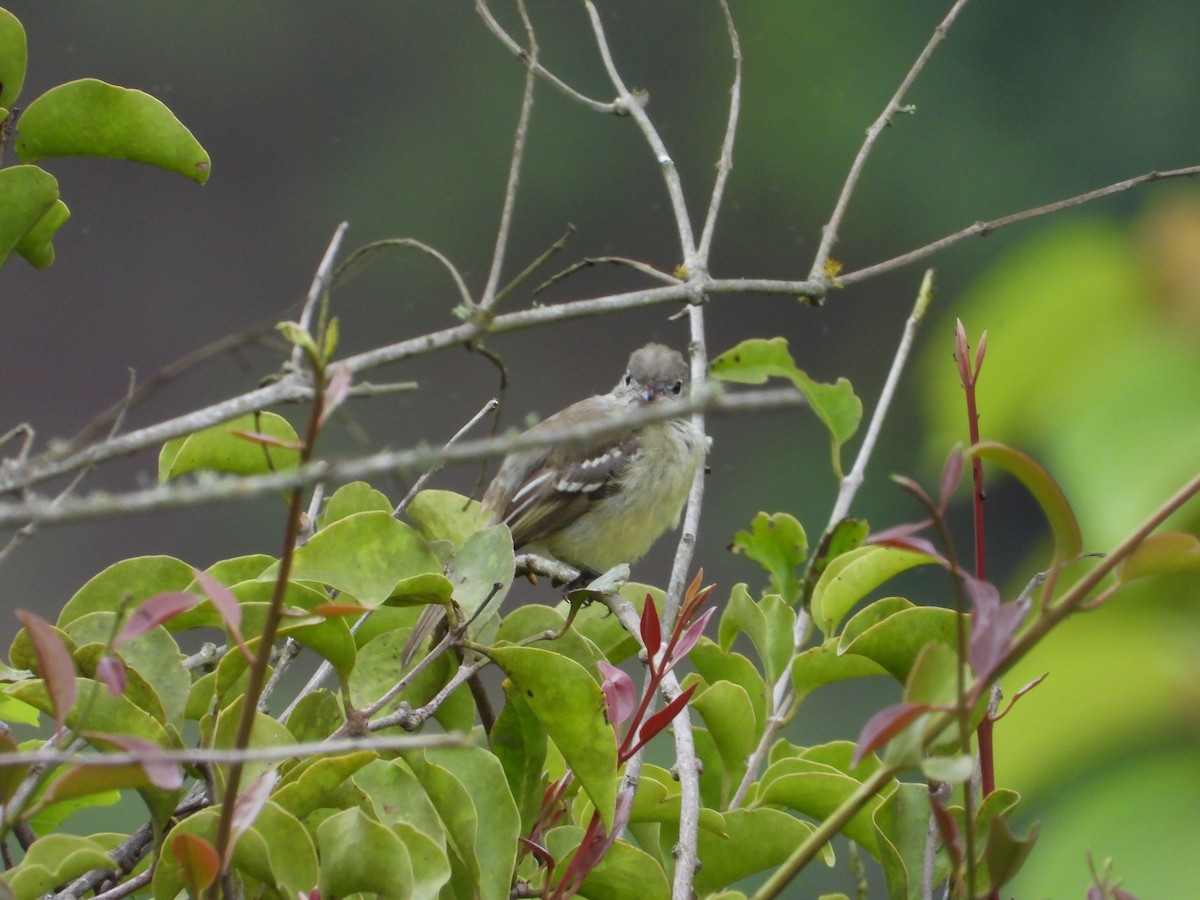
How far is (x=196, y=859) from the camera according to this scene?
90 cm

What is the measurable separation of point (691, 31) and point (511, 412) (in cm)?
497

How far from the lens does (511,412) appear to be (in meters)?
13.0

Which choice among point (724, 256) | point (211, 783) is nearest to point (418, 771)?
point (211, 783)

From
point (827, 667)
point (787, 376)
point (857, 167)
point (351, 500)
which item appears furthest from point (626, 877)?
point (857, 167)

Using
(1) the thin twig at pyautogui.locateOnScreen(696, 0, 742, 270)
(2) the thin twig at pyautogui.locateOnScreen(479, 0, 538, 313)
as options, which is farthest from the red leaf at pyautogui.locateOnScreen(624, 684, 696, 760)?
(1) the thin twig at pyautogui.locateOnScreen(696, 0, 742, 270)

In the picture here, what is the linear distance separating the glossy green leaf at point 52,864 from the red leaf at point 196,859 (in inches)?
4.3

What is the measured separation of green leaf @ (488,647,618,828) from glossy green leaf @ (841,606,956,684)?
279mm

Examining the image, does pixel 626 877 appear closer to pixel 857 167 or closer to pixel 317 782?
pixel 317 782

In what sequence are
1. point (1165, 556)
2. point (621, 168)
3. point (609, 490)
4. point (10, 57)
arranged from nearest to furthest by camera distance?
point (1165, 556), point (10, 57), point (609, 490), point (621, 168)

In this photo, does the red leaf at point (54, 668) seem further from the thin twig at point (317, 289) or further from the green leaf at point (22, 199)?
the green leaf at point (22, 199)

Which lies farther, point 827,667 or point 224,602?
point 827,667

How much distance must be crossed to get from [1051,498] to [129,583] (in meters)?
0.91

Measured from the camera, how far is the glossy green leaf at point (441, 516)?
1.74 meters

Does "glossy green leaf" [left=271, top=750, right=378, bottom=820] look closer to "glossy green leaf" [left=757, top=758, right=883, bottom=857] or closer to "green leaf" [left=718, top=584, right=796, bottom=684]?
"glossy green leaf" [left=757, top=758, right=883, bottom=857]
